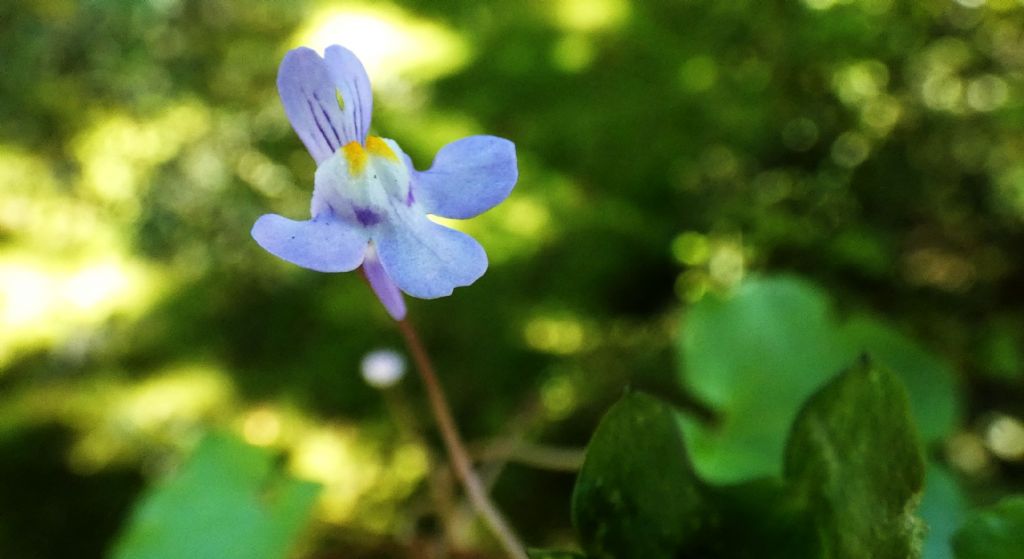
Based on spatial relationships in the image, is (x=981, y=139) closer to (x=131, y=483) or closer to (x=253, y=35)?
(x=253, y=35)

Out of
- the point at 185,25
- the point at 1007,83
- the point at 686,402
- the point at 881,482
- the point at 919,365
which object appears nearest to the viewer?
the point at 881,482

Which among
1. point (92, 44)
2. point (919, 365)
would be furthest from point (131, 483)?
point (919, 365)

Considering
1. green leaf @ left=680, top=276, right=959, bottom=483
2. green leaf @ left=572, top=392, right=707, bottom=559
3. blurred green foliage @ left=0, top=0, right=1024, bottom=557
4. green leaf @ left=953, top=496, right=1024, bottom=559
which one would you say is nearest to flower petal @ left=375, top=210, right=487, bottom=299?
green leaf @ left=572, top=392, right=707, bottom=559

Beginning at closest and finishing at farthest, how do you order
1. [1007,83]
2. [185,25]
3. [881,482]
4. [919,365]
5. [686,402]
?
[881,482]
[919,365]
[1007,83]
[686,402]
[185,25]

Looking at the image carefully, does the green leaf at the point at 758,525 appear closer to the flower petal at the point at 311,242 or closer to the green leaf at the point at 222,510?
the flower petal at the point at 311,242

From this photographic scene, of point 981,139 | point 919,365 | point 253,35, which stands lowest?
point 919,365

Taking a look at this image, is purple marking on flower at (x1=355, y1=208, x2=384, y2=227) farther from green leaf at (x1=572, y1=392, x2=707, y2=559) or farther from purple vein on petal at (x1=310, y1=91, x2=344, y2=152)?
green leaf at (x1=572, y1=392, x2=707, y2=559)

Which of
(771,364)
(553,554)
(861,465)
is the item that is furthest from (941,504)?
(553,554)
